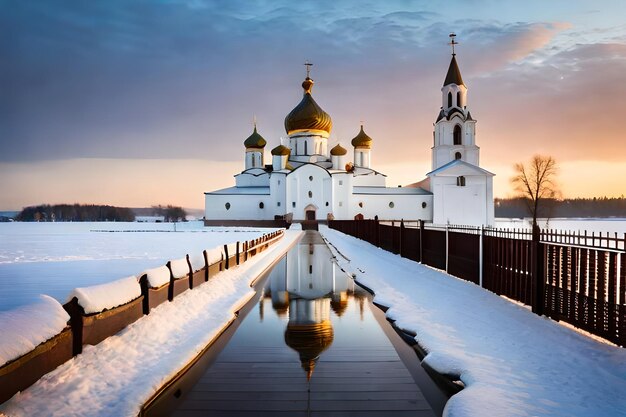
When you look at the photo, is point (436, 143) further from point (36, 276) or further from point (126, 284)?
point (126, 284)

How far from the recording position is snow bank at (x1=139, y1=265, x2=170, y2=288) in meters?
7.75

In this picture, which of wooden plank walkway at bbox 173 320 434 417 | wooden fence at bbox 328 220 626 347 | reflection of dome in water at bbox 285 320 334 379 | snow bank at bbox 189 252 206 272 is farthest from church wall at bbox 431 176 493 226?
wooden plank walkway at bbox 173 320 434 417

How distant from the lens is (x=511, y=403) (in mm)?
4246

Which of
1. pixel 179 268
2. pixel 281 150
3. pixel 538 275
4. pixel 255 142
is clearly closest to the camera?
pixel 538 275

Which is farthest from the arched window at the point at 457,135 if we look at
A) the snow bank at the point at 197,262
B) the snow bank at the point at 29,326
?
the snow bank at the point at 29,326

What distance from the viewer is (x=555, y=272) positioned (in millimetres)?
7430

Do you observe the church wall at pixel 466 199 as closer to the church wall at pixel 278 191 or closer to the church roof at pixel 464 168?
the church roof at pixel 464 168

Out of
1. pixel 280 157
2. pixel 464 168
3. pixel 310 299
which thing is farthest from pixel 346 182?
pixel 310 299

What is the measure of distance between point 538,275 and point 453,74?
186 ft

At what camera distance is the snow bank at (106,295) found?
18.2ft

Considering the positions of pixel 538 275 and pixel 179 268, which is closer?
pixel 538 275

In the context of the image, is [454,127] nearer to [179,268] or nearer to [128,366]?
[179,268]

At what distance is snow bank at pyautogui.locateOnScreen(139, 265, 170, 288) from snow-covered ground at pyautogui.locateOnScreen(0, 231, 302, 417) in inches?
16.9

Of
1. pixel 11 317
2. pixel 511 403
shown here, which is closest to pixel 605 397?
pixel 511 403
